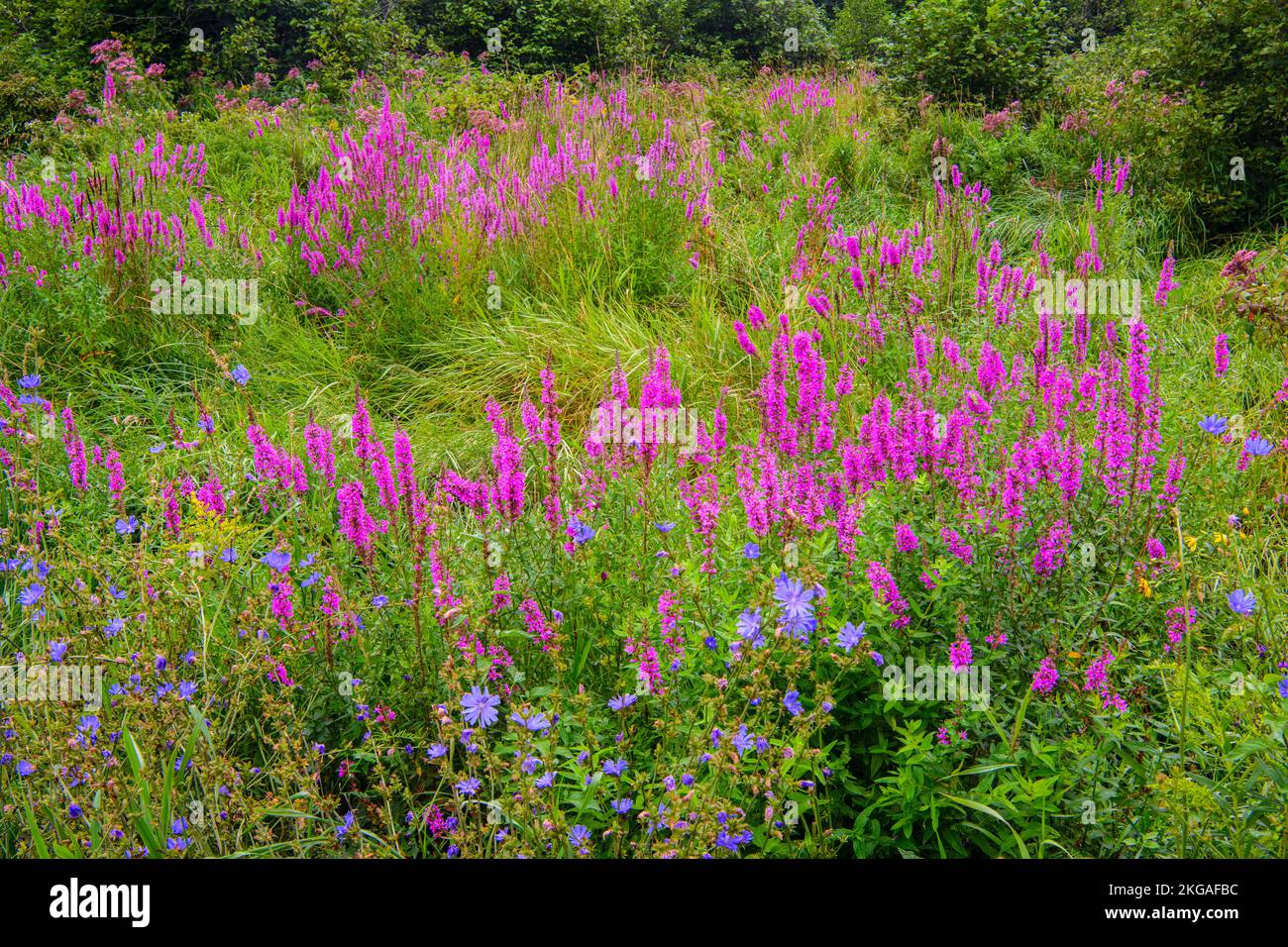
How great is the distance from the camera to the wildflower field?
1820mm

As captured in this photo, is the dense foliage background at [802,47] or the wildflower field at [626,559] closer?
the wildflower field at [626,559]

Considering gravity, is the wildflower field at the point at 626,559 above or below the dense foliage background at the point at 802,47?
below

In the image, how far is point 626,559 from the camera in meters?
2.42

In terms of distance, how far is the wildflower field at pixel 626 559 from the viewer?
1.82 metres

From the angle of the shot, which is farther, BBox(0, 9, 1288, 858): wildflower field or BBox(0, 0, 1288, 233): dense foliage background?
BBox(0, 0, 1288, 233): dense foliage background

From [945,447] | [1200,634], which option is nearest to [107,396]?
[945,447]

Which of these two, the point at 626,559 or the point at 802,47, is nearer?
the point at 626,559

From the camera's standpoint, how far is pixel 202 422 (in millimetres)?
2830

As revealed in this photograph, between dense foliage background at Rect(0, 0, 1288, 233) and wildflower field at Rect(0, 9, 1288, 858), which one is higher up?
dense foliage background at Rect(0, 0, 1288, 233)

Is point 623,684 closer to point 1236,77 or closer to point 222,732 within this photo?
point 222,732

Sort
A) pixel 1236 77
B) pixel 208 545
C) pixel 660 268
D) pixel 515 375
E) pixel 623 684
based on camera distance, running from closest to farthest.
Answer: pixel 623 684
pixel 208 545
pixel 515 375
pixel 660 268
pixel 1236 77

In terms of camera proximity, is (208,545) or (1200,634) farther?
(1200,634)

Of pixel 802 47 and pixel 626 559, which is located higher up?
pixel 802 47

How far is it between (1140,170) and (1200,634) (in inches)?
198
